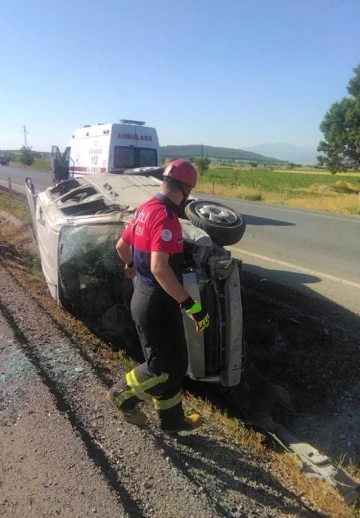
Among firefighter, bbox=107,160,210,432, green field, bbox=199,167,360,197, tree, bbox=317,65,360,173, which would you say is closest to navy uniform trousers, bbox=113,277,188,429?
firefighter, bbox=107,160,210,432

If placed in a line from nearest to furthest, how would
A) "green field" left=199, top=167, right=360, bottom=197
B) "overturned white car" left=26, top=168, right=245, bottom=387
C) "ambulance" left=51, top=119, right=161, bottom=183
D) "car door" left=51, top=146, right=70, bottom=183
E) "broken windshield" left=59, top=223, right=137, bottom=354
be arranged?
"overturned white car" left=26, top=168, right=245, bottom=387, "broken windshield" left=59, top=223, right=137, bottom=354, "ambulance" left=51, top=119, right=161, bottom=183, "car door" left=51, top=146, right=70, bottom=183, "green field" left=199, top=167, right=360, bottom=197

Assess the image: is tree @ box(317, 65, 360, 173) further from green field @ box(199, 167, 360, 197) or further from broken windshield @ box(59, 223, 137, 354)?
broken windshield @ box(59, 223, 137, 354)

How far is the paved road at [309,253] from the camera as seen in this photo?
6379mm

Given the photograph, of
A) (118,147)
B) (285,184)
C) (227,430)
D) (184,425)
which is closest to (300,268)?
(227,430)

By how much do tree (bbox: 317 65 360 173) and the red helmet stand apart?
127ft

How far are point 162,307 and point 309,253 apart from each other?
6209 mm

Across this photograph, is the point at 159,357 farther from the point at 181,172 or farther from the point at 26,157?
the point at 26,157

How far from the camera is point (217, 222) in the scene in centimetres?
431

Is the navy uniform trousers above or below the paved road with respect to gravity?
above

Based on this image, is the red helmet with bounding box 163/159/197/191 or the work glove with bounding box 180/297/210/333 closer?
the work glove with bounding box 180/297/210/333

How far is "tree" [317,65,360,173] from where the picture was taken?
38500 mm

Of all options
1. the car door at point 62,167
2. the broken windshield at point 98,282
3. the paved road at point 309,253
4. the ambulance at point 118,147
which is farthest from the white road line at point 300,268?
the car door at point 62,167

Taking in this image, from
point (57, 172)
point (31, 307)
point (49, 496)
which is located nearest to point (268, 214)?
point (57, 172)

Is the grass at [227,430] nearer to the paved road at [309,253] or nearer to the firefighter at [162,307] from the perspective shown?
the firefighter at [162,307]
